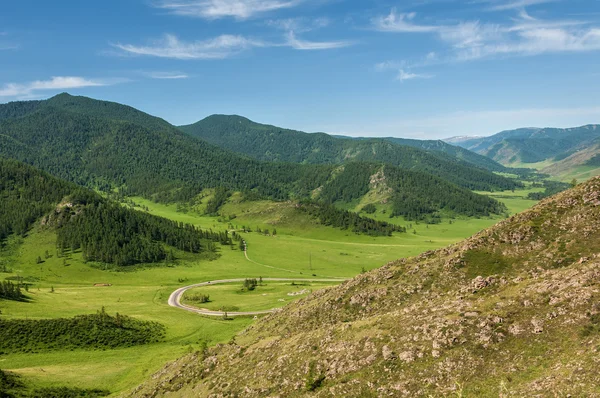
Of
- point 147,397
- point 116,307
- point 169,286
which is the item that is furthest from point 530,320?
point 169,286

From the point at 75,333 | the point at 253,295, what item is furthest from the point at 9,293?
the point at 253,295

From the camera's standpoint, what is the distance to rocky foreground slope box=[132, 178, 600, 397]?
1401 inches

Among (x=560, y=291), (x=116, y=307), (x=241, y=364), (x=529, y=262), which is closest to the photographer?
(x=560, y=291)

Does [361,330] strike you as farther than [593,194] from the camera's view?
No

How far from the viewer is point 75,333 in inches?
4250

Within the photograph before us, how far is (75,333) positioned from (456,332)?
109577 mm

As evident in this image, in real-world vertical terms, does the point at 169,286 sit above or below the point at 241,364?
below

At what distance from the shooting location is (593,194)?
2613 inches

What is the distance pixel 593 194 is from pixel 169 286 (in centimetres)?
18482

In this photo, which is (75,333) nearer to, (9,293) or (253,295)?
(9,293)

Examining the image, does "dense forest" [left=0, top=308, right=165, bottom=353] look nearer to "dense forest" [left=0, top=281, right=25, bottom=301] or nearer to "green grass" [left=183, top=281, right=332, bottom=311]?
"green grass" [left=183, top=281, right=332, bottom=311]

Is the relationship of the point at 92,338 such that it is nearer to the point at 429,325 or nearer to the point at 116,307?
the point at 116,307

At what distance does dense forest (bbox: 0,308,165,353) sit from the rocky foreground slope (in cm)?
4796

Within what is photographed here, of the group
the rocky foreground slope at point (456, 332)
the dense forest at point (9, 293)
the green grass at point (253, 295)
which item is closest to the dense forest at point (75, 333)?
the green grass at point (253, 295)
